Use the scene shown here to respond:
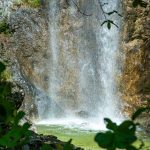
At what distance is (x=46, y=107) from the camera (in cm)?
1756

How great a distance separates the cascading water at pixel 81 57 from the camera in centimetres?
1920

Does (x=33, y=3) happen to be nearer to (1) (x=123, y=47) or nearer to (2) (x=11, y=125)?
(1) (x=123, y=47)

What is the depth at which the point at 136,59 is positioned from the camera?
59.6ft

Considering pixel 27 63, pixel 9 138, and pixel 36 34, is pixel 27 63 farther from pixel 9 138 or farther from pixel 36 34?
pixel 9 138

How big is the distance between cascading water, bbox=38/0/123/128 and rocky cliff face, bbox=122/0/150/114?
0.78m

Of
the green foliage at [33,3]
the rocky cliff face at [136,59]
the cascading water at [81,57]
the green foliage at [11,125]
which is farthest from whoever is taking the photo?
the cascading water at [81,57]

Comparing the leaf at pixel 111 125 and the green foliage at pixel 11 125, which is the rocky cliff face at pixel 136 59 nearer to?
the green foliage at pixel 11 125

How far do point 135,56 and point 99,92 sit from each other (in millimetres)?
2284

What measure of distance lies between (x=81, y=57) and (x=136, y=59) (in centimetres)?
237

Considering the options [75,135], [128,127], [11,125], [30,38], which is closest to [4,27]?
[30,38]

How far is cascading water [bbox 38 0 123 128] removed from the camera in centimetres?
1920

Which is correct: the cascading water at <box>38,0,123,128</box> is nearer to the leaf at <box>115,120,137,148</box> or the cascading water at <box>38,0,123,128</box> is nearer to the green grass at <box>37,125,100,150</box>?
the green grass at <box>37,125,100,150</box>

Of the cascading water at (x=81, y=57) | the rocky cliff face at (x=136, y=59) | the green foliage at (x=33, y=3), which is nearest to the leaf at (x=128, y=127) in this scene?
the rocky cliff face at (x=136, y=59)

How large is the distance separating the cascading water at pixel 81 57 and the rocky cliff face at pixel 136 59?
0.78 metres
